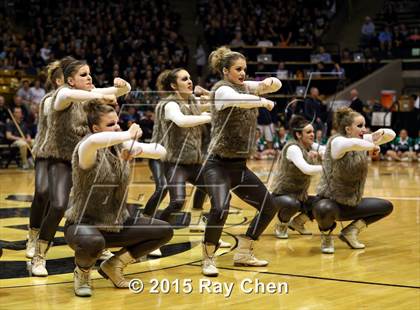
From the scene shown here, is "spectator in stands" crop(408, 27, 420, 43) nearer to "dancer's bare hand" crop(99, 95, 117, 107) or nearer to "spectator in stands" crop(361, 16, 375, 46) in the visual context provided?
"spectator in stands" crop(361, 16, 375, 46)

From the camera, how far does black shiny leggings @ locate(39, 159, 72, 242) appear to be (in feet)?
23.5

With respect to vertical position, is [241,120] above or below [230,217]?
above

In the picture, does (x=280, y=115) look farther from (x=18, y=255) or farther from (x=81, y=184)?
(x=81, y=184)

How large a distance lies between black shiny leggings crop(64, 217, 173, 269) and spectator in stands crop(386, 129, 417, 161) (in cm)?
1485

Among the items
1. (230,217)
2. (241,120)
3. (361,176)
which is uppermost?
(241,120)

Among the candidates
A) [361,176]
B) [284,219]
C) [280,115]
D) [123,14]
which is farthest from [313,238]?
[123,14]

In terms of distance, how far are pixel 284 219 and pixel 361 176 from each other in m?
1.13

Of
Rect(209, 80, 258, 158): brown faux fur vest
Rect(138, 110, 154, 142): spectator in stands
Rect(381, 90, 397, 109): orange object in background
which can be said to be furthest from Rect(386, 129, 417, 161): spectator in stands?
Rect(209, 80, 258, 158): brown faux fur vest

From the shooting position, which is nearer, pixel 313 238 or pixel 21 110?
pixel 313 238

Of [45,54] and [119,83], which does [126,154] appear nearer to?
[119,83]

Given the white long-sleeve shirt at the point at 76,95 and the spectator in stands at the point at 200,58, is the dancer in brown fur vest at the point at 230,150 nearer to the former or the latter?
the white long-sleeve shirt at the point at 76,95

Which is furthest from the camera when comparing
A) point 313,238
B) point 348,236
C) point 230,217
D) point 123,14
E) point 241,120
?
point 123,14

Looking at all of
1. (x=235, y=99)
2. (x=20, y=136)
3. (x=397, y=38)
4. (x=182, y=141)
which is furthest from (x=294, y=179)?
(x=397, y=38)

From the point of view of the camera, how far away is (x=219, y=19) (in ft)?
89.9
